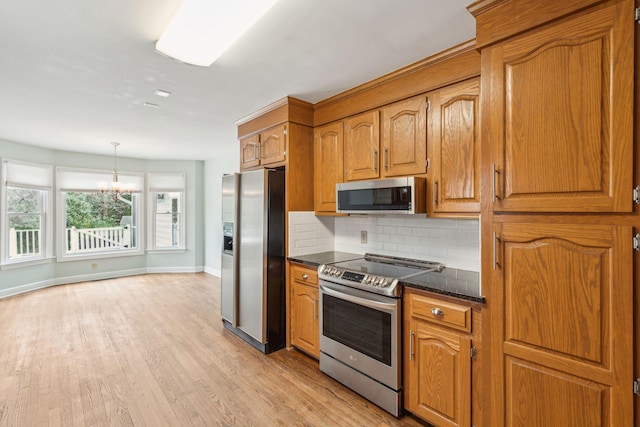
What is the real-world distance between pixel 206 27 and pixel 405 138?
1.55 metres

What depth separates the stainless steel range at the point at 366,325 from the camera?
7.16 ft

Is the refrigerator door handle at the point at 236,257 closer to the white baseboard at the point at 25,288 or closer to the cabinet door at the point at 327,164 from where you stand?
the cabinet door at the point at 327,164

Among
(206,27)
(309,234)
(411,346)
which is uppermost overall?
(206,27)

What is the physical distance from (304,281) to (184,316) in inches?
83.1

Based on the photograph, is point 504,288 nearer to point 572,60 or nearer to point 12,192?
point 572,60

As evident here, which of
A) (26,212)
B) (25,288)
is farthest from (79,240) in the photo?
(25,288)

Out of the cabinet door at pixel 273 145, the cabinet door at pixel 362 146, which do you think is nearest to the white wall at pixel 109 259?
the cabinet door at pixel 273 145

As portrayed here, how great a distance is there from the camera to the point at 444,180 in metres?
2.27

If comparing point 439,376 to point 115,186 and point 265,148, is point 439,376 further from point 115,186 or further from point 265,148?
point 115,186

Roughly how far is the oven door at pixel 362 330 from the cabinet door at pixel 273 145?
137 cm

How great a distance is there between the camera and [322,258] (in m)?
3.13

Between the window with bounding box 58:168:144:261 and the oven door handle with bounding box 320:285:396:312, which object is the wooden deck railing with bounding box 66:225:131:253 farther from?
the oven door handle with bounding box 320:285:396:312

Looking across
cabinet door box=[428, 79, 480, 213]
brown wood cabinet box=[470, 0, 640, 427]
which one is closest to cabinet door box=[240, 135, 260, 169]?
cabinet door box=[428, 79, 480, 213]

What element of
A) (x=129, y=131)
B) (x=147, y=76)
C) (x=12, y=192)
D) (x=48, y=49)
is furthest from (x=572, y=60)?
(x=12, y=192)
